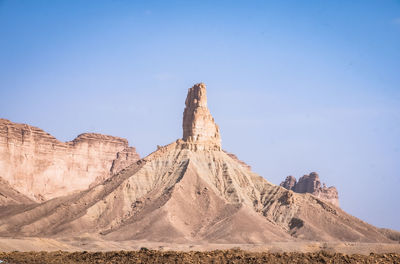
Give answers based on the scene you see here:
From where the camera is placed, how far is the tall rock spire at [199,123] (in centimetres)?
13475

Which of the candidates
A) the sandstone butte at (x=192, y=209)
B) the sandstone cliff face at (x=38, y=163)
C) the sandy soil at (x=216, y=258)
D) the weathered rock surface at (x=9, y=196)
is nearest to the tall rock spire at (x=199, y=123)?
the sandstone butte at (x=192, y=209)

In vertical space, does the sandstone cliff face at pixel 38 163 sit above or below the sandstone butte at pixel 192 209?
above

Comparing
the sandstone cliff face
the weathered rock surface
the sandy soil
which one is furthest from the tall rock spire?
the sandy soil

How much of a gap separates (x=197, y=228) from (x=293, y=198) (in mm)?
23200

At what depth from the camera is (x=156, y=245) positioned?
312 ft

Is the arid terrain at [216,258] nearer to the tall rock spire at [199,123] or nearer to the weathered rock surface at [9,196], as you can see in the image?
the tall rock spire at [199,123]

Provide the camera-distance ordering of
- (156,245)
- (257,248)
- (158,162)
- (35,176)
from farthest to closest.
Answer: (35,176)
(158,162)
(156,245)
(257,248)

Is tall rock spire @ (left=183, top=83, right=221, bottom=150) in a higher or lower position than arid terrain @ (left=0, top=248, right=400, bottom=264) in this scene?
higher

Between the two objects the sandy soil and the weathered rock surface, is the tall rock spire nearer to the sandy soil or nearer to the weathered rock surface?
the weathered rock surface

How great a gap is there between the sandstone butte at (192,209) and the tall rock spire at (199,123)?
0.20 meters

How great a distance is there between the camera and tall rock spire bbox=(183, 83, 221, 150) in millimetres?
134750

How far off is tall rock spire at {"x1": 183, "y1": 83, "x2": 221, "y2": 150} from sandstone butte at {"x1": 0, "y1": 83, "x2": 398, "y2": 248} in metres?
0.20

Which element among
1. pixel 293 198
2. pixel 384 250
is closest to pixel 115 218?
pixel 293 198

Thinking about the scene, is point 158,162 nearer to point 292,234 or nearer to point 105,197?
point 105,197
